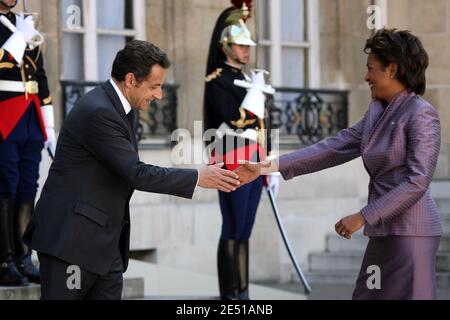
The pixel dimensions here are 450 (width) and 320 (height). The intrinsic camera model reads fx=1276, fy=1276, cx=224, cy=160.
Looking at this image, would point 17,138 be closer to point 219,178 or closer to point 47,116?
point 47,116

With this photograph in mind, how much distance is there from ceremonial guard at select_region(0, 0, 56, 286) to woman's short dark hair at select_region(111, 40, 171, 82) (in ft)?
8.93

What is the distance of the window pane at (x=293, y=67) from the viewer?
13.0 metres

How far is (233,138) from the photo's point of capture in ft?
29.2

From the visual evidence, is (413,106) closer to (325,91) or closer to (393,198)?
(393,198)

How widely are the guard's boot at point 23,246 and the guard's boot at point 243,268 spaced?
158 cm

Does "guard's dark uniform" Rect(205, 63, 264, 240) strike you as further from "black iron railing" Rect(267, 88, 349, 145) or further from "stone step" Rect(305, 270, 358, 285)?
"black iron railing" Rect(267, 88, 349, 145)

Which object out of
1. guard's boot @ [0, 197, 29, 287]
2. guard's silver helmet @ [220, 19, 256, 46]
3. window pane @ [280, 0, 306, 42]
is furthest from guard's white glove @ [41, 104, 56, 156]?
window pane @ [280, 0, 306, 42]

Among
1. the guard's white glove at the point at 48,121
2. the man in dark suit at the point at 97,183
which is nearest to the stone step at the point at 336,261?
the guard's white glove at the point at 48,121

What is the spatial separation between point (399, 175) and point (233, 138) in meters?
3.59

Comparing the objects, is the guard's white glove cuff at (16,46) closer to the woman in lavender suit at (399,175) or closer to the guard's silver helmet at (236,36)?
the guard's silver helmet at (236,36)

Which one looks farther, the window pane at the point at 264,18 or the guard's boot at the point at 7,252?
the window pane at the point at 264,18

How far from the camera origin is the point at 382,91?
5535 millimetres

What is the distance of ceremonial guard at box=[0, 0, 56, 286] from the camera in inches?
316
